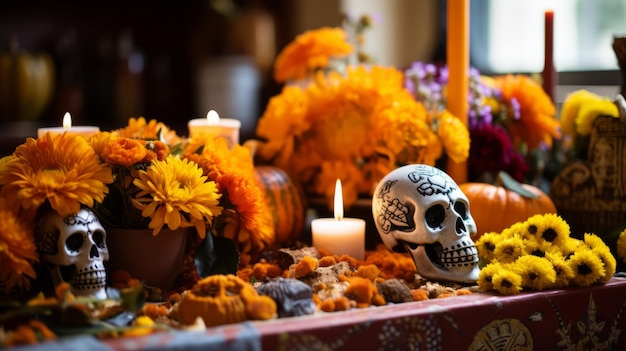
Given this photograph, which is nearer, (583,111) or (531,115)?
(583,111)

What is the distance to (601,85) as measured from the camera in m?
1.77

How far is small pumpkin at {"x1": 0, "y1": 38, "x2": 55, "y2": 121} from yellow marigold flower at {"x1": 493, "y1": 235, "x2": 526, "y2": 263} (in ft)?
5.47

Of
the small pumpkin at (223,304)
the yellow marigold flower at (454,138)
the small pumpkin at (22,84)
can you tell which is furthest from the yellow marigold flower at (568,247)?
the small pumpkin at (22,84)

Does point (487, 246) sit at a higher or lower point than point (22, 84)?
lower

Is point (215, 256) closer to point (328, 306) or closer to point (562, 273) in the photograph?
point (328, 306)

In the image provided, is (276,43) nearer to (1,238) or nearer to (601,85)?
(601,85)

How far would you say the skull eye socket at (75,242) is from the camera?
0.77 m

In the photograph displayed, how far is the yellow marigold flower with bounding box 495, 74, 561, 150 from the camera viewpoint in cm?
122

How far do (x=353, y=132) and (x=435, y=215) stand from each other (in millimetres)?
301

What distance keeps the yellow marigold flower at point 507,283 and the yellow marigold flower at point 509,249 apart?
0.19 ft

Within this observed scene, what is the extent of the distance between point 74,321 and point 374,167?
1.84ft

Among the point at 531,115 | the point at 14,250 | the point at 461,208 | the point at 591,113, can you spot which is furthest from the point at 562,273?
the point at 14,250

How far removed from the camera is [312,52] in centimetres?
134

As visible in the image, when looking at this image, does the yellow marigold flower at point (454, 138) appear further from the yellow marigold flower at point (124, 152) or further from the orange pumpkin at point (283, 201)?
the yellow marigold flower at point (124, 152)
